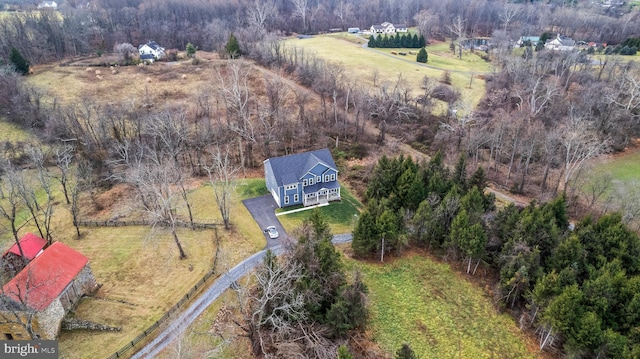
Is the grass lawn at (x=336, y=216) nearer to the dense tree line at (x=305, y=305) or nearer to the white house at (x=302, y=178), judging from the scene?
the white house at (x=302, y=178)

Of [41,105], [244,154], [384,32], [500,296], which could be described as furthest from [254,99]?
[384,32]

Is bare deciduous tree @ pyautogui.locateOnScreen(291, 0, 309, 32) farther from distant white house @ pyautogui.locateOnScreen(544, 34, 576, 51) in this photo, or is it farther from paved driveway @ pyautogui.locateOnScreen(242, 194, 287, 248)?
paved driveway @ pyautogui.locateOnScreen(242, 194, 287, 248)

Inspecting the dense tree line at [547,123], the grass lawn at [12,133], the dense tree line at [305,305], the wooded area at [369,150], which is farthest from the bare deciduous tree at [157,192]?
the dense tree line at [547,123]

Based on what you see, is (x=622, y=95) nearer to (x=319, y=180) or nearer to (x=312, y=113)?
(x=312, y=113)

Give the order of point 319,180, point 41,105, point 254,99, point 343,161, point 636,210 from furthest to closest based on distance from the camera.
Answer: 1. point 254,99
2. point 41,105
3. point 343,161
4. point 319,180
5. point 636,210

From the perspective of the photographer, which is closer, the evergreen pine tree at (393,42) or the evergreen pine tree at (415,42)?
the evergreen pine tree at (393,42)

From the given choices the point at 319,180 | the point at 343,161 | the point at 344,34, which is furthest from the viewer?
the point at 344,34

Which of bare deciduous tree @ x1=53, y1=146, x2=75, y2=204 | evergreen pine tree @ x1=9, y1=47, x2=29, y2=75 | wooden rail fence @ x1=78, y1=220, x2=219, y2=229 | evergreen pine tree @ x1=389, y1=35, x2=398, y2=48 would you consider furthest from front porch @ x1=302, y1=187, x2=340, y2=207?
evergreen pine tree @ x1=389, y1=35, x2=398, y2=48

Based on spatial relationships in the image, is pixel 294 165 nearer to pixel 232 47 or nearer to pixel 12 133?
pixel 12 133
